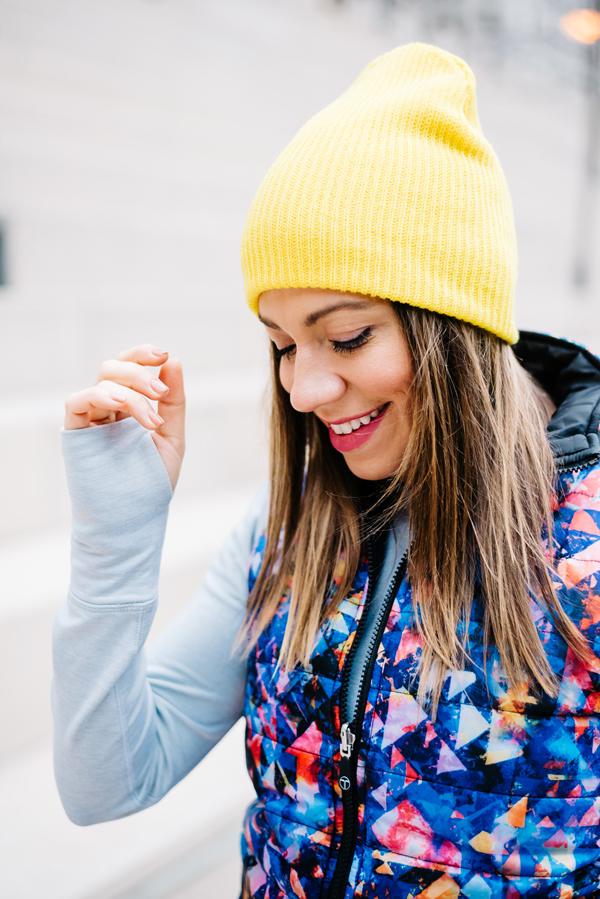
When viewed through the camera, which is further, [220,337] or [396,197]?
[220,337]

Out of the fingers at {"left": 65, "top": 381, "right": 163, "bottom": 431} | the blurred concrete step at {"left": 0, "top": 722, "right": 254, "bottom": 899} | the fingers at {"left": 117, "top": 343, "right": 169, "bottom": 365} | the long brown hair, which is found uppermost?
the fingers at {"left": 117, "top": 343, "right": 169, "bottom": 365}

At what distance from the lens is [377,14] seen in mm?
3092

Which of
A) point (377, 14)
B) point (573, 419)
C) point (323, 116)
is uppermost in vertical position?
point (377, 14)

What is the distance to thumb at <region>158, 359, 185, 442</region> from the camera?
2.88 feet

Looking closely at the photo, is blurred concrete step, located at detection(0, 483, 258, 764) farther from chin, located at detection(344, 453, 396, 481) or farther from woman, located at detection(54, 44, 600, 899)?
chin, located at detection(344, 453, 396, 481)

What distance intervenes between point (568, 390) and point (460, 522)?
29cm

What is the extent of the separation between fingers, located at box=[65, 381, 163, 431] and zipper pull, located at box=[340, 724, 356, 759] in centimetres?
41

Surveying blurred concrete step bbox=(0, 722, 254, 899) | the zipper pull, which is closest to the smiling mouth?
the zipper pull

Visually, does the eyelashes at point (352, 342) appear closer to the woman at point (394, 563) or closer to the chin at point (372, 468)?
the woman at point (394, 563)

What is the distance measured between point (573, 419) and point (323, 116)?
500mm

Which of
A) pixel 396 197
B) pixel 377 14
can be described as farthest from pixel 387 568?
pixel 377 14

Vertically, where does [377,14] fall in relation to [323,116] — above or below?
above

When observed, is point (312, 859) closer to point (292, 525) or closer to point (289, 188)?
point (292, 525)

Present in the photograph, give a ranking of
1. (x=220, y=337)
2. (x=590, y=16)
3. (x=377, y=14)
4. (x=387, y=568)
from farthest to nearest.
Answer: (x=590, y=16) < (x=377, y=14) < (x=220, y=337) < (x=387, y=568)
